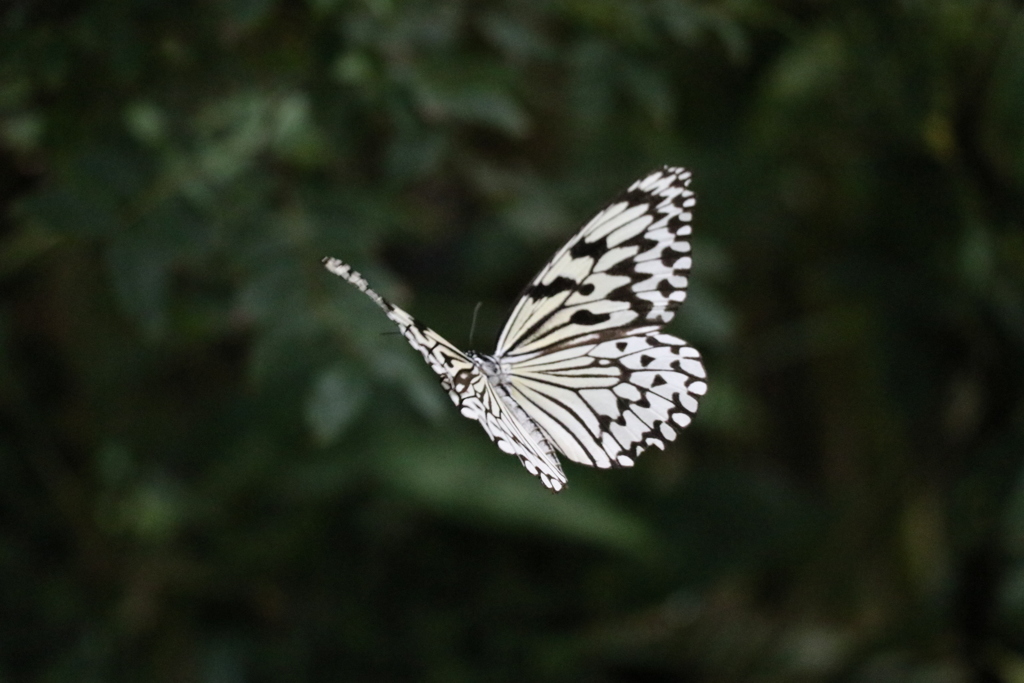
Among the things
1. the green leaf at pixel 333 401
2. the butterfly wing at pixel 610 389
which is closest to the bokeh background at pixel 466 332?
the green leaf at pixel 333 401

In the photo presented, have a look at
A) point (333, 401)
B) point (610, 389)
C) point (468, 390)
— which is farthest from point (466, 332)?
point (468, 390)

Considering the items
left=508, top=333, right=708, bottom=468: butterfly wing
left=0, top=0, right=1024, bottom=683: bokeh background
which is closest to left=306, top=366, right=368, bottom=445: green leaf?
left=0, top=0, right=1024, bottom=683: bokeh background

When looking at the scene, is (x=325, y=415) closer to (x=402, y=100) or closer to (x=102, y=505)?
(x=402, y=100)

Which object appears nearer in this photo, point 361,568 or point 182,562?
point 182,562

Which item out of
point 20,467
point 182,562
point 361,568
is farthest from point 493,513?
point 20,467

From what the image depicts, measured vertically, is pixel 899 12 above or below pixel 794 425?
below

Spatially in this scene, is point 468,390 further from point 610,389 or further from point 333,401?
point 333,401

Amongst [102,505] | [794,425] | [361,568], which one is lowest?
[102,505]
